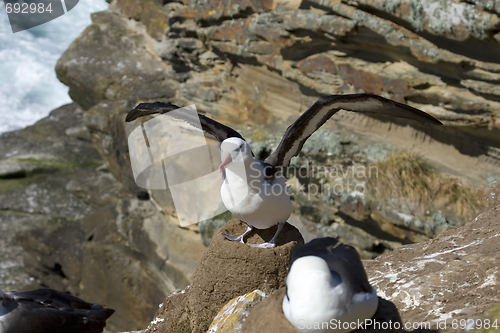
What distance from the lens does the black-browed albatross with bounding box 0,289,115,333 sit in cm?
472

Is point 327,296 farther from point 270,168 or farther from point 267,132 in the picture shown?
point 267,132

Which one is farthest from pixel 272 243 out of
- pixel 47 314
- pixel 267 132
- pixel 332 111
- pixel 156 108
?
pixel 267 132

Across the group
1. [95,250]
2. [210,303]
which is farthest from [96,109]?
[210,303]

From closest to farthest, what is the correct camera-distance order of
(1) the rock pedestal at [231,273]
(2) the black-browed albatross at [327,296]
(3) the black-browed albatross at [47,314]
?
(2) the black-browed albatross at [327,296] < (1) the rock pedestal at [231,273] < (3) the black-browed albatross at [47,314]

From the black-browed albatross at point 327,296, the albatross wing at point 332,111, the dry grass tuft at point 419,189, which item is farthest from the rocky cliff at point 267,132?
the albatross wing at point 332,111

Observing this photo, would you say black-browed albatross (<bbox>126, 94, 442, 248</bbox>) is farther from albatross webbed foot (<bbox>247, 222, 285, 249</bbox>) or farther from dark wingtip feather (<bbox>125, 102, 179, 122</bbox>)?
dark wingtip feather (<bbox>125, 102, 179, 122</bbox>)

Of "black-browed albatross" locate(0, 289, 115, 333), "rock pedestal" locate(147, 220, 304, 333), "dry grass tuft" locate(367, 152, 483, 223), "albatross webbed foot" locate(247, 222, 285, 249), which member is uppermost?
"albatross webbed foot" locate(247, 222, 285, 249)

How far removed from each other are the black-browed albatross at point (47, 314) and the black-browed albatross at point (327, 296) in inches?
121

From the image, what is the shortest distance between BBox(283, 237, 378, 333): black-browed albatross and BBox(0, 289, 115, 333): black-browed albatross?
121 inches

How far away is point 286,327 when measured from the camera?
9.32 feet

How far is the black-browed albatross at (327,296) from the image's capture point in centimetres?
261

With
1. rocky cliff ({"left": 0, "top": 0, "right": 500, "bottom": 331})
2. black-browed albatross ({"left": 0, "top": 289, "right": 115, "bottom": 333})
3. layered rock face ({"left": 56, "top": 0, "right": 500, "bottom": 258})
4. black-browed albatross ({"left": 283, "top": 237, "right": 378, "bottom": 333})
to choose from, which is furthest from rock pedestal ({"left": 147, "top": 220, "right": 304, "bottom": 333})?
layered rock face ({"left": 56, "top": 0, "right": 500, "bottom": 258})

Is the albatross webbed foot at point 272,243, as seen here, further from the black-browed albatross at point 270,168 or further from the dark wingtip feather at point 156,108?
the dark wingtip feather at point 156,108

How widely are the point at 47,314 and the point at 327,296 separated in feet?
11.3
